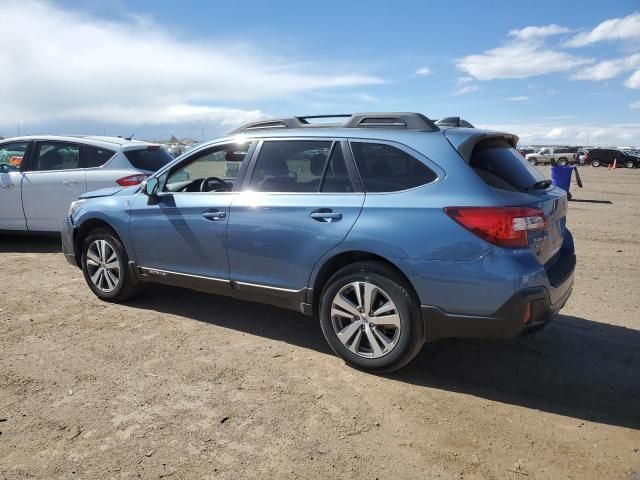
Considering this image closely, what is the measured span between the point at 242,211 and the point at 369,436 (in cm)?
206

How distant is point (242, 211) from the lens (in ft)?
14.0

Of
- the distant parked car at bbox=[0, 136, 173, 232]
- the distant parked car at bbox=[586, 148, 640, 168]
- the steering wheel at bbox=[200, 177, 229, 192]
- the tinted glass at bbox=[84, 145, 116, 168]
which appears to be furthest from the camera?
the distant parked car at bbox=[586, 148, 640, 168]

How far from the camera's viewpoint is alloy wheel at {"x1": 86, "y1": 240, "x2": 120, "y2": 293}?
525 centimetres

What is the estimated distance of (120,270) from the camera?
17.0 ft

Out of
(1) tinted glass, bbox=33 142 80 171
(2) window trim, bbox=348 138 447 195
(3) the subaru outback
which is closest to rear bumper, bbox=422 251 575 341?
(3) the subaru outback

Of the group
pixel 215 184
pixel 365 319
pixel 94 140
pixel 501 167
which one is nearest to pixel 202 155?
pixel 215 184

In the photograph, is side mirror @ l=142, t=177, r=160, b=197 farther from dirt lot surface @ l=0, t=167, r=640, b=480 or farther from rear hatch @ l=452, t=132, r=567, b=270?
rear hatch @ l=452, t=132, r=567, b=270

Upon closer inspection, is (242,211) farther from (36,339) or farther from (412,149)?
(36,339)

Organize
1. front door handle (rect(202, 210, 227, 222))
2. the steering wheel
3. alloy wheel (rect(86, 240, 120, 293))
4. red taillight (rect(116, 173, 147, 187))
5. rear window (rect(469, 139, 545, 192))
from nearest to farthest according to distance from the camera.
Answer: rear window (rect(469, 139, 545, 192)) → front door handle (rect(202, 210, 227, 222)) → the steering wheel → alloy wheel (rect(86, 240, 120, 293)) → red taillight (rect(116, 173, 147, 187))

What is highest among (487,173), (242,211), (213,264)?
(487,173)

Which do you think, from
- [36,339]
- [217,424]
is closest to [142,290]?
[36,339]

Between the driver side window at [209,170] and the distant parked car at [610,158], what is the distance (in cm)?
4994

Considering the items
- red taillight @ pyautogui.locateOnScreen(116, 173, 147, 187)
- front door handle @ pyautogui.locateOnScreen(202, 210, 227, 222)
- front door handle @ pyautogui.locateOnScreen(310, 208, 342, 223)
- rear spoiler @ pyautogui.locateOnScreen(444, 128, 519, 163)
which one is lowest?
front door handle @ pyautogui.locateOnScreen(202, 210, 227, 222)

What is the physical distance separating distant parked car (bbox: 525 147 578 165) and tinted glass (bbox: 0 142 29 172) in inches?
1841
